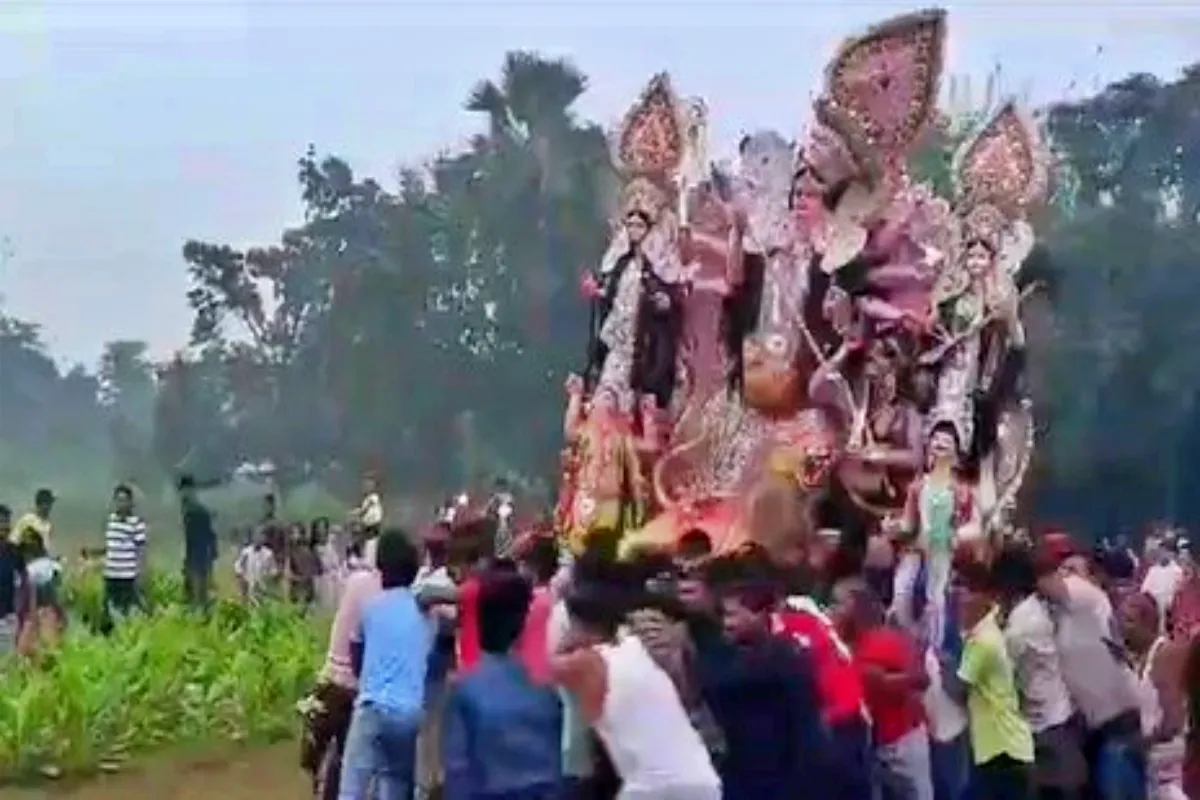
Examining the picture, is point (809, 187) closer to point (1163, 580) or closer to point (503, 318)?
point (1163, 580)

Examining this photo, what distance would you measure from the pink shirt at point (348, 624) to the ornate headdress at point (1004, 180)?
6.68 m

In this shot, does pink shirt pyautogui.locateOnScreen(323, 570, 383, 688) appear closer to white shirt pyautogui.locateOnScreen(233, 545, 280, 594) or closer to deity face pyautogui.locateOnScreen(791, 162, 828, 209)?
deity face pyautogui.locateOnScreen(791, 162, 828, 209)

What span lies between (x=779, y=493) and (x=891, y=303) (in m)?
1.36

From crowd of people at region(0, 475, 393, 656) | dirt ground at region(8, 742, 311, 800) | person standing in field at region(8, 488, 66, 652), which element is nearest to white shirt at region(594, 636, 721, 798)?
dirt ground at region(8, 742, 311, 800)

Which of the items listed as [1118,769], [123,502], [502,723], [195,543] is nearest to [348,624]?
[1118,769]

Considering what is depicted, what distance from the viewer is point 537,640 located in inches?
324

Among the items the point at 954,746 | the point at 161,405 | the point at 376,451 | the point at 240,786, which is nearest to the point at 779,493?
the point at 240,786

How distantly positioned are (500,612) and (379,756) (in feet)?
9.40

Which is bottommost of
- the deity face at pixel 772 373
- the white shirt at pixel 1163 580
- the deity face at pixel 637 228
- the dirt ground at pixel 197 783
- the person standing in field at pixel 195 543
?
the dirt ground at pixel 197 783

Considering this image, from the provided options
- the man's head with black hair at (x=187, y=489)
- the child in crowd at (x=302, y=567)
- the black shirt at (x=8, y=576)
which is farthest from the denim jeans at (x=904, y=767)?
the man's head with black hair at (x=187, y=489)

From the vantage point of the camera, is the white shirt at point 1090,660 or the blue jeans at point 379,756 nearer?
the blue jeans at point 379,756

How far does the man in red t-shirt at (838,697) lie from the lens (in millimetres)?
8258

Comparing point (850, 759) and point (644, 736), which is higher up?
point (644, 736)

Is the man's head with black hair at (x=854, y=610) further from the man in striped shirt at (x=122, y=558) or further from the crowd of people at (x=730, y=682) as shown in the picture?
the man in striped shirt at (x=122, y=558)
